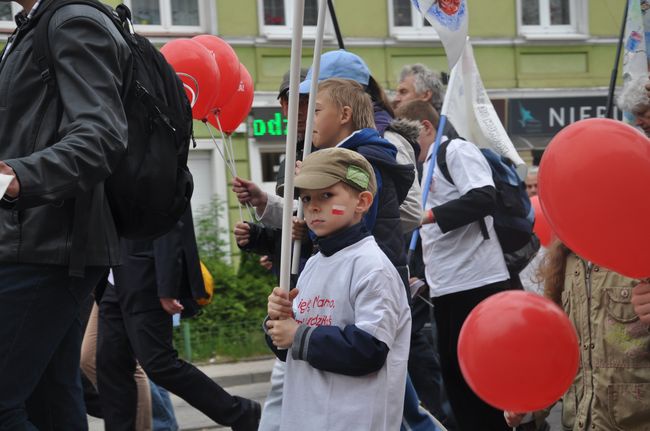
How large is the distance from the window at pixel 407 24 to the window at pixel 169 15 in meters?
3.17

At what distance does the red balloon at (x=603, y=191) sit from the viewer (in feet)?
9.37

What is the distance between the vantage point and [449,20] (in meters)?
4.68

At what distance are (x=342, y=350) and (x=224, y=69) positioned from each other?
2.72 metres

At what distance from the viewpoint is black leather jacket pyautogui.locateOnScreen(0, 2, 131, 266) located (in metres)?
3.43

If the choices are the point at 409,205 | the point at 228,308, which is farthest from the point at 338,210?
the point at 228,308

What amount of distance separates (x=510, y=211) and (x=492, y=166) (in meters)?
0.28

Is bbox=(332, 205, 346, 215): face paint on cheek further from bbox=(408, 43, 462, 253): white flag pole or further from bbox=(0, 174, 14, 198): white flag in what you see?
bbox=(408, 43, 462, 253): white flag pole

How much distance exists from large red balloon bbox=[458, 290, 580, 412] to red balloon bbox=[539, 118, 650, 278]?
22 cm

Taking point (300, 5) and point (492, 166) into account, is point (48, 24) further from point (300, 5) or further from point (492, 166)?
point (492, 166)

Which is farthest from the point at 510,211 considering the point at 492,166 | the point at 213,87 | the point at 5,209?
the point at 5,209

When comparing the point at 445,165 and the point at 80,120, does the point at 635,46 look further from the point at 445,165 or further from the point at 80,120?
the point at 80,120

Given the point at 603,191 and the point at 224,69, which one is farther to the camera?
the point at 224,69

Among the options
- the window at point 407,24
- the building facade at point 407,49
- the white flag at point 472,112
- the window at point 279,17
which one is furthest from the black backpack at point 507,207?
the window at point 407,24

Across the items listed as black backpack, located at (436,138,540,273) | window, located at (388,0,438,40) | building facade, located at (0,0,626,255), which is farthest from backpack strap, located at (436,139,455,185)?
window, located at (388,0,438,40)
